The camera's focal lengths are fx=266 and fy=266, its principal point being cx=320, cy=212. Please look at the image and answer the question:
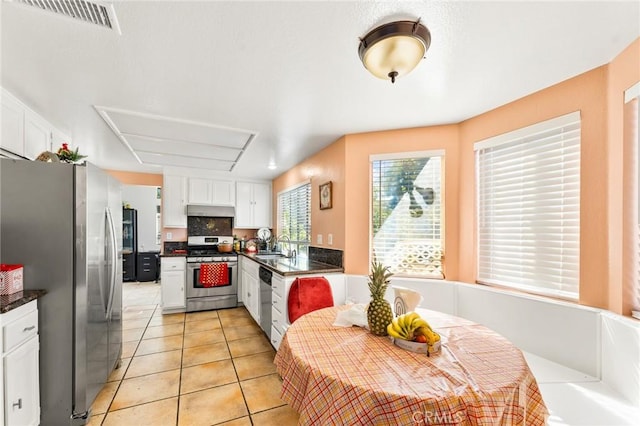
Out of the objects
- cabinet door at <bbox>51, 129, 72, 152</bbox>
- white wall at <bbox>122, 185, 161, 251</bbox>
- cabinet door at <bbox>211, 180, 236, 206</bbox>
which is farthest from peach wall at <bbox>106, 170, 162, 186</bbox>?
cabinet door at <bbox>51, 129, 72, 152</bbox>

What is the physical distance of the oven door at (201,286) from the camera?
4309 millimetres

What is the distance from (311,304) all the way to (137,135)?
2.67m

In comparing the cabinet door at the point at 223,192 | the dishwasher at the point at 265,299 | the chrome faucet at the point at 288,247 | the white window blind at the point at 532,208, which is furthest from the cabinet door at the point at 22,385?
the cabinet door at the point at 223,192

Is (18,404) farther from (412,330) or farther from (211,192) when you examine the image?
(211,192)

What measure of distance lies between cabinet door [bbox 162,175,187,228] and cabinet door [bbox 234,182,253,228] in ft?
3.09

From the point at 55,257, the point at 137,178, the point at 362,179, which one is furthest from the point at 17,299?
the point at 137,178

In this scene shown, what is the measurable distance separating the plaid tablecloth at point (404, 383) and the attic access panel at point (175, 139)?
→ 7.79 ft

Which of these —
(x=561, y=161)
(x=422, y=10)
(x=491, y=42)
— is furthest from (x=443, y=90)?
(x=561, y=161)

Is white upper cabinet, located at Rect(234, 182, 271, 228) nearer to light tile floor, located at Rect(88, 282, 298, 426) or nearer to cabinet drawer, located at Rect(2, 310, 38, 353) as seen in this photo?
light tile floor, located at Rect(88, 282, 298, 426)

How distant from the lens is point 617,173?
→ 5.59 ft

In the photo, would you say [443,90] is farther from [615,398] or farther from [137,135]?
[137,135]

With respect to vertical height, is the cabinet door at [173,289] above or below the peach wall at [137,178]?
below

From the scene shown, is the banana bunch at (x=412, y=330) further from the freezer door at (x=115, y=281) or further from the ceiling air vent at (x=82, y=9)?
the freezer door at (x=115, y=281)

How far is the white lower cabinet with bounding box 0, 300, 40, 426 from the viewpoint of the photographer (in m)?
1.44
